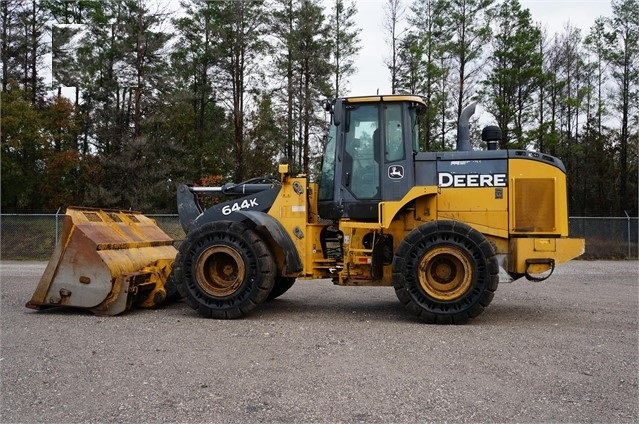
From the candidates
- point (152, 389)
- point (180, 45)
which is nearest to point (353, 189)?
point (152, 389)

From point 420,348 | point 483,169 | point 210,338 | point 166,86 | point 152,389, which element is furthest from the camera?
point 166,86

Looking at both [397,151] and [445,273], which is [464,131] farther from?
[445,273]

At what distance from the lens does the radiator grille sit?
755 centimetres

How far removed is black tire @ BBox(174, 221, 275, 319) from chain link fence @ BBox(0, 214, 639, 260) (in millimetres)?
10886

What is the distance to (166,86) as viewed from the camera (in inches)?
1197

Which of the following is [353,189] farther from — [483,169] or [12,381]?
[12,381]

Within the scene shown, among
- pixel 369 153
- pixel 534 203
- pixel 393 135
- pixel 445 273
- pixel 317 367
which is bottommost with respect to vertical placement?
pixel 317 367

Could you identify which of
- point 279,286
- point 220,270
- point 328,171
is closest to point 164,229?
point 279,286

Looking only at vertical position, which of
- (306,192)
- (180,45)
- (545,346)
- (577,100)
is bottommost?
(545,346)

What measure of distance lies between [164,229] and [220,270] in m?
11.6

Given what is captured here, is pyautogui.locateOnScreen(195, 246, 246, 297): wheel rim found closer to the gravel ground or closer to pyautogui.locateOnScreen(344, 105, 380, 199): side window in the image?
the gravel ground

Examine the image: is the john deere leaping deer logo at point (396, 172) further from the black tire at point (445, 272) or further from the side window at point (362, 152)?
the black tire at point (445, 272)

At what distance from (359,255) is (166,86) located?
82.6 feet

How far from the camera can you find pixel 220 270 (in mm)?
7922
